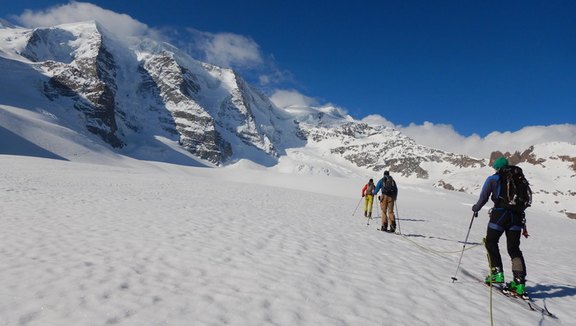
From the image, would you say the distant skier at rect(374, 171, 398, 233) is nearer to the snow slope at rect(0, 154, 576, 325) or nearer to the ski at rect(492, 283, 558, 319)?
the snow slope at rect(0, 154, 576, 325)

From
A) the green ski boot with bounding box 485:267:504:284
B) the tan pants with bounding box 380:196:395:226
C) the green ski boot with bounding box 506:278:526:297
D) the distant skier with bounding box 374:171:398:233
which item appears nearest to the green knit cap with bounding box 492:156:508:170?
the green ski boot with bounding box 485:267:504:284

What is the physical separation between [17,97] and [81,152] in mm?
58392

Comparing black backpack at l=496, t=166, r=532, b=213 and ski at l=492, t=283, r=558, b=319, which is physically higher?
black backpack at l=496, t=166, r=532, b=213

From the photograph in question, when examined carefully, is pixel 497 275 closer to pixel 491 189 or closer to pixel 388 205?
pixel 491 189

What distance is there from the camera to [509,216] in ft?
23.8

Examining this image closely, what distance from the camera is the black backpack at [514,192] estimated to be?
7.16m

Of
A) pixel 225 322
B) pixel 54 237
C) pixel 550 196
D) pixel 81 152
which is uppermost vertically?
pixel 550 196

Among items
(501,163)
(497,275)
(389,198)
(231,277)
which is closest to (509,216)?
(501,163)

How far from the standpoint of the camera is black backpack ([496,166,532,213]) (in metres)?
7.16

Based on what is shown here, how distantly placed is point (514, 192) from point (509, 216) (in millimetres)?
512

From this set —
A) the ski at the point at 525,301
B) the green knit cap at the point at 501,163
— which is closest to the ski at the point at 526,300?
the ski at the point at 525,301

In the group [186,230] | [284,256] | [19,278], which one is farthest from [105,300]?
[186,230]

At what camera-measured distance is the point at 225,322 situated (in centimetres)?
470

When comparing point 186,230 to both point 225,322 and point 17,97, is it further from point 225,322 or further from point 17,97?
point 17,97
